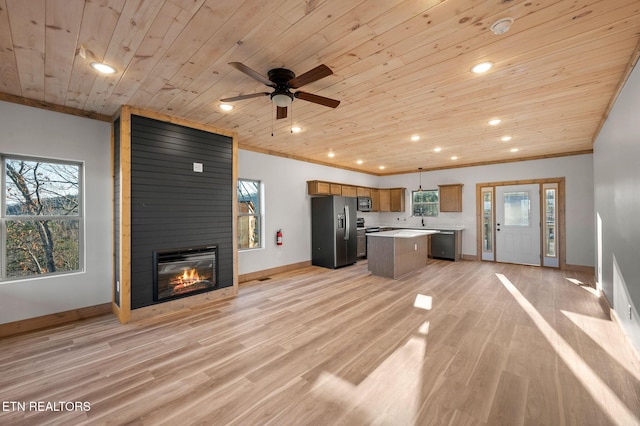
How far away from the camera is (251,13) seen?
1847mm

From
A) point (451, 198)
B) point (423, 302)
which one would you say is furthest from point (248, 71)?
point (451, 198)

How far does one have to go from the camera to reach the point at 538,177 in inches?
260

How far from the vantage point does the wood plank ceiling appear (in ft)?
6.01

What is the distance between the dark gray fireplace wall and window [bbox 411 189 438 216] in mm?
6267

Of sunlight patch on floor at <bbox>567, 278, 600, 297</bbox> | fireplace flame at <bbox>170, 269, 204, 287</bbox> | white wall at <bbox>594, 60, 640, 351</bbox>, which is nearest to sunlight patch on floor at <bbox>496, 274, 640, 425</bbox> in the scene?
white wall at <bbox>594, 60, 640, 351</bbox>

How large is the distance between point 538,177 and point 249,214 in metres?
6.99

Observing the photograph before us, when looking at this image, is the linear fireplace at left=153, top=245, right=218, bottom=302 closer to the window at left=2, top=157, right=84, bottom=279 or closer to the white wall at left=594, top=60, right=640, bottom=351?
the window at left=2, top=157, right=84, bottom=279

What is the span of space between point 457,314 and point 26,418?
14.1 feet

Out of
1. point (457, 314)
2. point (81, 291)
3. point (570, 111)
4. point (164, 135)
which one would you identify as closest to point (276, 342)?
point (457, 314)

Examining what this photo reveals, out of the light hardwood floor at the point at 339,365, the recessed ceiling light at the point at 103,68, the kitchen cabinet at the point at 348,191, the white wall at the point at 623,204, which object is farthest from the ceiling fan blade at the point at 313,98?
the kitchen cabinet at the point at 348,191

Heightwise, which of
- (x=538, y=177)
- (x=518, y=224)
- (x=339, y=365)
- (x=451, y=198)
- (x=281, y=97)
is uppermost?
(x=281, y=97)

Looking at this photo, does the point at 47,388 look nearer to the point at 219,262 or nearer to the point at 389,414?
the point at 219,262

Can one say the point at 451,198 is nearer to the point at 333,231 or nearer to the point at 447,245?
the point at 447,245

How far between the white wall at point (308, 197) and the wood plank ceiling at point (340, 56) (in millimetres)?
1977
